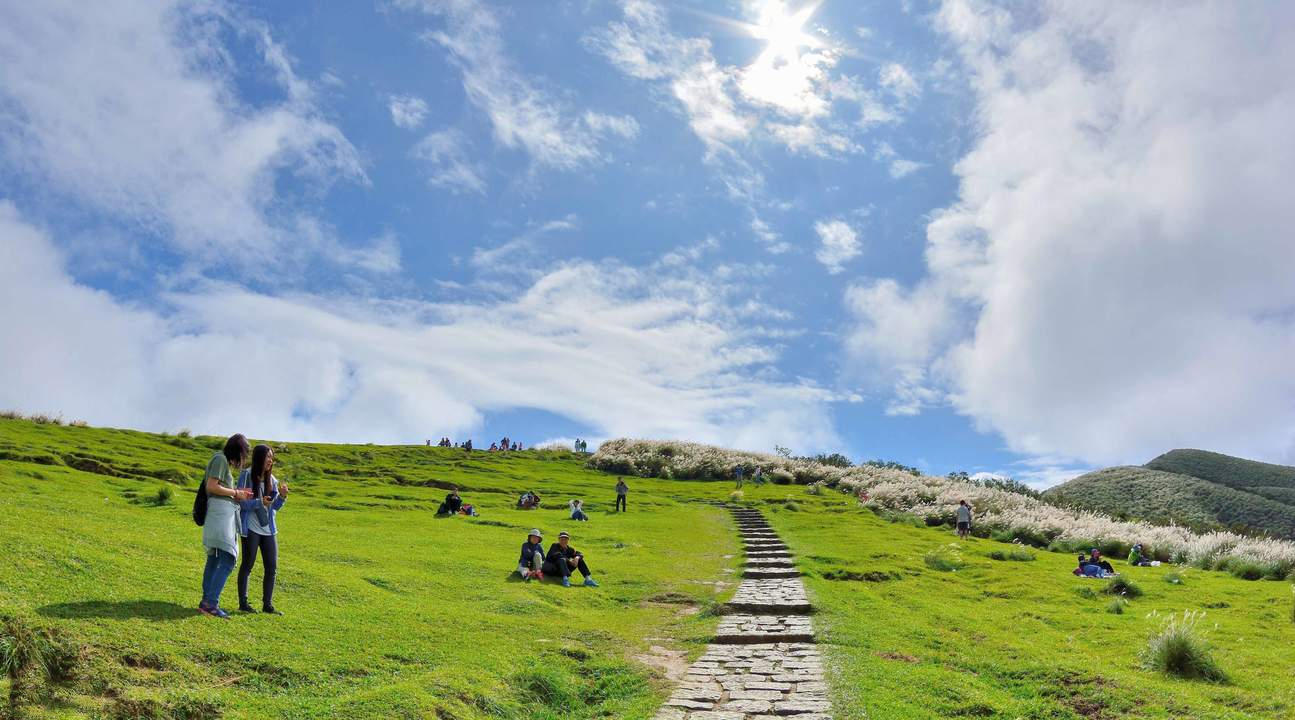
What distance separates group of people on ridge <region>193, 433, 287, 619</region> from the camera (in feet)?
36.7

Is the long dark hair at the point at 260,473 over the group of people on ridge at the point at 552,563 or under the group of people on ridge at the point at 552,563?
over

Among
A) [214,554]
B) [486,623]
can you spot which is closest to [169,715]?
[214,554]

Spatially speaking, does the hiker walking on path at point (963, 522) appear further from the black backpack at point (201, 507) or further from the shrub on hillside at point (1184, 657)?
the black backpack at point (201, 507)

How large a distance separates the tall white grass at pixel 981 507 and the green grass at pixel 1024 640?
6.52 m

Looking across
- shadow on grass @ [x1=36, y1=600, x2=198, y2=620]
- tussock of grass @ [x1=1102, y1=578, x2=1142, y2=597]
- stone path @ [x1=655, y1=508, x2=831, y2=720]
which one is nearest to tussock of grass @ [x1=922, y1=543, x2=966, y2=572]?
tussock of grass @ [x1=1102, y1=578, x2=1142, y2=597]

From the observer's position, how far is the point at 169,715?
8.09 metres

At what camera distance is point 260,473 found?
1208 centimetres

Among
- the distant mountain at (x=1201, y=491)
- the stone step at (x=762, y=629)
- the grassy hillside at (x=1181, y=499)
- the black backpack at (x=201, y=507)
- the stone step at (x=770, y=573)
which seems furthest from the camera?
the distant mountain at (x=1201, y=491)

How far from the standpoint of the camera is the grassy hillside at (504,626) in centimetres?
923

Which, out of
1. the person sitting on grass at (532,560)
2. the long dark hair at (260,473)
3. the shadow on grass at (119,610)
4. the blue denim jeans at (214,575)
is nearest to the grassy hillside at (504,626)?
the shadow on grass at (119,610)

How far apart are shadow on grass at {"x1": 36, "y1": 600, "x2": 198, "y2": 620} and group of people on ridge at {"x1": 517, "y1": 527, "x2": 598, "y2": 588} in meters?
10.4

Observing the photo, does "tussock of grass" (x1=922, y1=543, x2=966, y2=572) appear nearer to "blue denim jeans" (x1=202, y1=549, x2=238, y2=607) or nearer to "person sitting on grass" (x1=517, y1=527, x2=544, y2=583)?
"person sitting on grass" (x1=517, y1=527, x2=544, y2=583)

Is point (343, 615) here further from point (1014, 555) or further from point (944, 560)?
point (1014, 555)

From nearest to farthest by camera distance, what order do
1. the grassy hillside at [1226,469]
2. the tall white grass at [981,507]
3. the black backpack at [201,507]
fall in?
the black backpack at [201,507] < the tall white grass at [981,507] < the grassy hillside at [1226,469]
